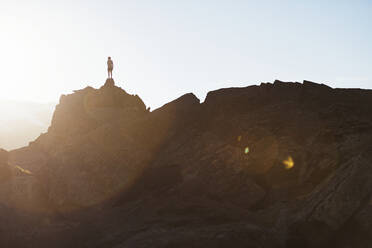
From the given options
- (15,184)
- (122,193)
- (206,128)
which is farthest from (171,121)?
(15,184)

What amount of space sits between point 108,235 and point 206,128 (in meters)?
15.7

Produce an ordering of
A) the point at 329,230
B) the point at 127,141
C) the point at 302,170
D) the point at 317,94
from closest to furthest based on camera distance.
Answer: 1. the point at 329,230
2. the point at 302,170
3. the point at 127,141
4. the point at 317,94

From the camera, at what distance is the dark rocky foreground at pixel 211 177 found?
66.2 ft

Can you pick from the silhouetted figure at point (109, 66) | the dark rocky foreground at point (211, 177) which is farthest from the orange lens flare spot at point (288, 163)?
the silhouetted figure at point (109, 66)

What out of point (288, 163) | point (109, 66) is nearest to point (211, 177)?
point (288, 163)

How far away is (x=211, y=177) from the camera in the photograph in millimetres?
28812

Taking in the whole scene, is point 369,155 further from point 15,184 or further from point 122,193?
point 15,184

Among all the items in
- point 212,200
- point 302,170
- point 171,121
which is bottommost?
point 212,200

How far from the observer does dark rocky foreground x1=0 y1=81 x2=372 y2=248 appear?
20188 mm

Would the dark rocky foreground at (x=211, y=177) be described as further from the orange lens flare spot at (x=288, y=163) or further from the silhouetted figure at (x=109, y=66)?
the silhouetted figure at (x=109, y=66)

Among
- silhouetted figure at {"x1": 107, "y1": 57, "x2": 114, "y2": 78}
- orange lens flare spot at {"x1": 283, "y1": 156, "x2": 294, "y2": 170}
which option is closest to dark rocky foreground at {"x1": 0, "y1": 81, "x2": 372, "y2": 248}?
orange lens flare spot at {"x1": 283, "y1": 156, "x2": 294, "y2": 170}

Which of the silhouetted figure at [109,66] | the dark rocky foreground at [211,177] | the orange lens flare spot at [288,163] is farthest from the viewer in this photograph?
the silhouetted figure at [109,66]

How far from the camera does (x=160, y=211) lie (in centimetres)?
2503

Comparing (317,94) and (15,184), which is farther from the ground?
(317,94)
